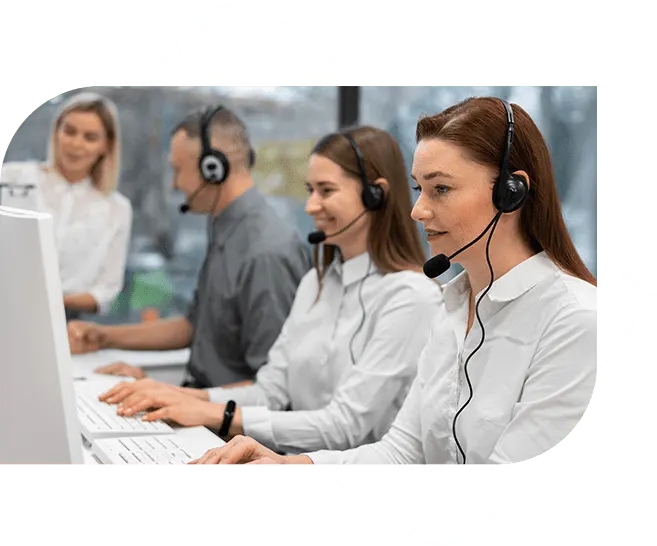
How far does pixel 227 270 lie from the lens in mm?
2094

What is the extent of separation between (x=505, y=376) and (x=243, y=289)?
0.84 m

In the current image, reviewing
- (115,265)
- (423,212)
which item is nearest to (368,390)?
(423,212)

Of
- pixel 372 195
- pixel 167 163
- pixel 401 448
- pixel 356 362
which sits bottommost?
pixel 401 448

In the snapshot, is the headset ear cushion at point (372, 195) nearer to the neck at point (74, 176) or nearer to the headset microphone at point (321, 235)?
the headset microphone at point (321, 235)

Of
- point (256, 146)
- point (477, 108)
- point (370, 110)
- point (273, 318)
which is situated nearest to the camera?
point (477, 108)

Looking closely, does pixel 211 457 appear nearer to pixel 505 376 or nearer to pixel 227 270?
pixel 505 376

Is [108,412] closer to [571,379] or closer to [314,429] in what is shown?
[314,429]

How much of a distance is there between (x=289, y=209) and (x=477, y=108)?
0.82 metres

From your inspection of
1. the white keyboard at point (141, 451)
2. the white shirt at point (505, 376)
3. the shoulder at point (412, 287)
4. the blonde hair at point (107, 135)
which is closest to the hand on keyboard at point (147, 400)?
the white keyboard at point (141, 451)

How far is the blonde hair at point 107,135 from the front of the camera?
2.06 m

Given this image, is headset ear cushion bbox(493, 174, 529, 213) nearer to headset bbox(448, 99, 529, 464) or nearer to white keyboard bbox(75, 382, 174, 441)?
headset bbox(448, 99, 529, 464)

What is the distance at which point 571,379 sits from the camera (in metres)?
1.34

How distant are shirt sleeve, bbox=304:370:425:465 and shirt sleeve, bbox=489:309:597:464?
15cm

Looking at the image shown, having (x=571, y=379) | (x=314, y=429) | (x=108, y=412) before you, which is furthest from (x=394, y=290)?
(x=108, y=412)
